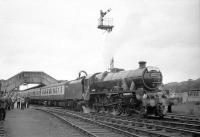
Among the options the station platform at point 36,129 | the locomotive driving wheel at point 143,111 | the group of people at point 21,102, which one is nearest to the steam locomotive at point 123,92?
the locomotive driving wheel at point 143,111

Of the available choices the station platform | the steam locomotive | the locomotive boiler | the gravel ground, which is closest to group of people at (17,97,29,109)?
the steam locomotive

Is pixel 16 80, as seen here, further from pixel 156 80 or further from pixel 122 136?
pixel 122 136

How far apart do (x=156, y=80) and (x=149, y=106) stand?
1.70m

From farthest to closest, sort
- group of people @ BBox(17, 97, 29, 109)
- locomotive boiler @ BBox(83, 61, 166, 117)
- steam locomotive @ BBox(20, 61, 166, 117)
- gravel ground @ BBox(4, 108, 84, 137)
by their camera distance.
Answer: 1. group of people @ BBox(17, 97, 29, 109)
2. steam locomotive @ BBox(20, 61, 166, 117)
3. locomotive boiler @ BBox(83, 61, 166, 117)
4. gravel ground @ BBox(4, 108, 84, 137)

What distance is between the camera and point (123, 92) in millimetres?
18141

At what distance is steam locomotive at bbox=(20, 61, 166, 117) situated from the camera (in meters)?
16.9

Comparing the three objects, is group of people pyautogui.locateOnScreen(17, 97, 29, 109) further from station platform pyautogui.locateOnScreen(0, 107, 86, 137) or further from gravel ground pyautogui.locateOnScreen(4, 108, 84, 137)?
gravel ground pyautogui.locateOnScreen(4, 108, 84, 137)

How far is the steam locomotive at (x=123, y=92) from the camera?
55.4ft

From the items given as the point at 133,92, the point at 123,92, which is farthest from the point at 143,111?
the point at 123,92

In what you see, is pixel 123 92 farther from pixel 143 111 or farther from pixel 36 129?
pixel 36 129

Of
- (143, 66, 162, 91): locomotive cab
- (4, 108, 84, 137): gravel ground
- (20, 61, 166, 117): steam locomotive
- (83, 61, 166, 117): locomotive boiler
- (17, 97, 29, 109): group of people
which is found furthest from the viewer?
(17, 97, 29, 109): group of people

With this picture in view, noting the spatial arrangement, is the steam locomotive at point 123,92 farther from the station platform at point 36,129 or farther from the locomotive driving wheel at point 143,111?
the station platform at point 36,129

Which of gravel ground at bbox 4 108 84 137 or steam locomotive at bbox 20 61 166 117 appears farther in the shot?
steam locomotive at bbox 20 61 166 117

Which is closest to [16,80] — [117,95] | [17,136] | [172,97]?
[117,95]
